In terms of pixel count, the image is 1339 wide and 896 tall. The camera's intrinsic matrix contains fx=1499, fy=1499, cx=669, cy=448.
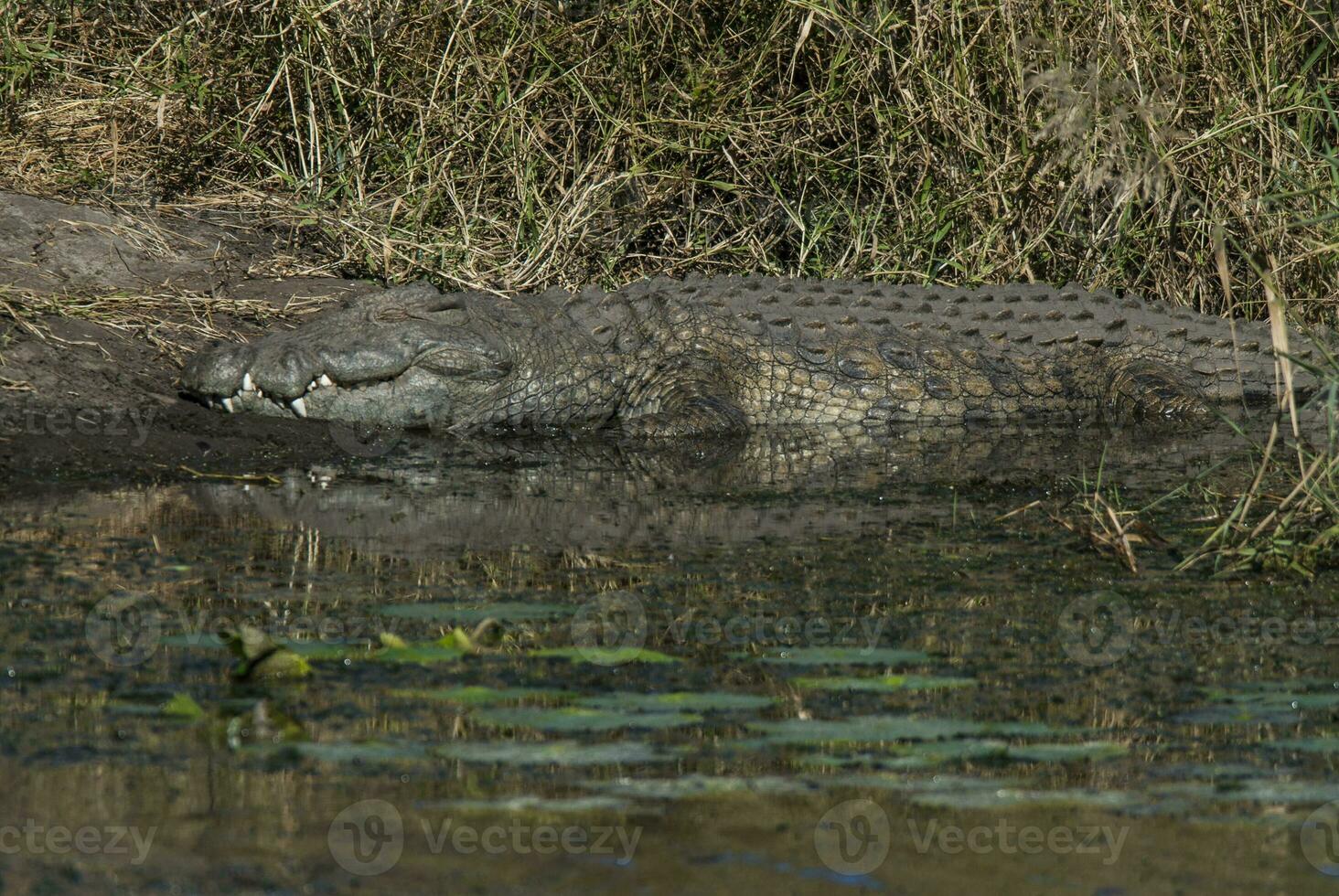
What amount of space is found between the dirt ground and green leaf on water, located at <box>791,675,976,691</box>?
2715 millimetres

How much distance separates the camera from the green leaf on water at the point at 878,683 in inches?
106

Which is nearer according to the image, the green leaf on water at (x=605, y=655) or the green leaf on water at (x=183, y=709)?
the green leaf on water at (x=183, y=709)

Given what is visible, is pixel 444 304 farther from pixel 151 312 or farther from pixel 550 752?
pixel 550 752

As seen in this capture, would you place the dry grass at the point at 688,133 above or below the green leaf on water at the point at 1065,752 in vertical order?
above

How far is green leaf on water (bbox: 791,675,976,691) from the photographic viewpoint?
2.69 metres

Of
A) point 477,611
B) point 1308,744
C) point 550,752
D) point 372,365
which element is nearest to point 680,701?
point 550,752

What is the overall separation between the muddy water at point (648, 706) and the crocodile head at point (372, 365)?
1299mm

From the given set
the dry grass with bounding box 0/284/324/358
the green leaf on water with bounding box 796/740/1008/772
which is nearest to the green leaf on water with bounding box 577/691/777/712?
the green leaf on water with bounding box 796/740/1008/772

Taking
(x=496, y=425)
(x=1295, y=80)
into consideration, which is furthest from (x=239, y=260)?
(x=1295, y=80)

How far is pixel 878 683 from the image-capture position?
271 centimetres

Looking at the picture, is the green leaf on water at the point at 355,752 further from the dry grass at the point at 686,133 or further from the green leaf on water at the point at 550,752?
the dry grass at the point at 686,133

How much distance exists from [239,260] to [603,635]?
162 inches

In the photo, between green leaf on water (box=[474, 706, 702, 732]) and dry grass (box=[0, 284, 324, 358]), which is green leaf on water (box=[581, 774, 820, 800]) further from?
dry grass (box=[0, 284, 324, 358])

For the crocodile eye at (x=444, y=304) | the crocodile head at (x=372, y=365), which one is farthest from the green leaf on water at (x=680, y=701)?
the crocodile eye at (x=444, y=304)
